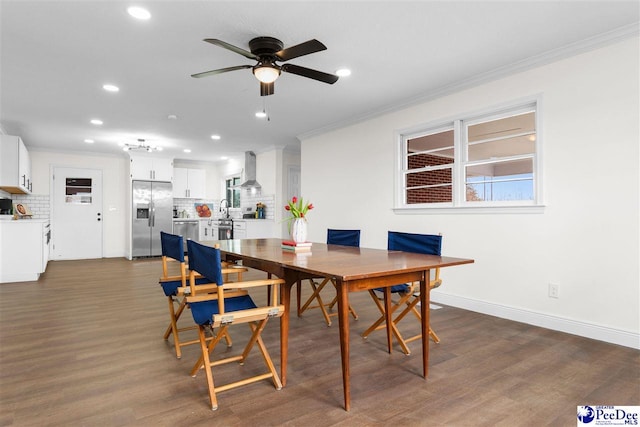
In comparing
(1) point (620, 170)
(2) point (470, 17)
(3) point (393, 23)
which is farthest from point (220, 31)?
(1) point (620, 170)

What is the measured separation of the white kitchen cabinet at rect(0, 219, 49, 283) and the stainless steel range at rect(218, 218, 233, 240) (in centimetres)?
333

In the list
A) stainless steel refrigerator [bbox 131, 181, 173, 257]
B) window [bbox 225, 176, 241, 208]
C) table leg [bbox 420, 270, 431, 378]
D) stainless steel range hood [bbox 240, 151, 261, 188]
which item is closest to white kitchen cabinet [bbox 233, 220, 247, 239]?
stainless steel range hood [bbox 240, 151, 261, 188]

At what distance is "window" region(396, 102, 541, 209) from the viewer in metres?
3.54

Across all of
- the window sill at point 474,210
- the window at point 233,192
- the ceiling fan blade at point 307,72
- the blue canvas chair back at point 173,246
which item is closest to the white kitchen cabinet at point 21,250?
the blue canvas chair back at point 173,246

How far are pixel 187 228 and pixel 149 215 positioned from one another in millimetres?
967

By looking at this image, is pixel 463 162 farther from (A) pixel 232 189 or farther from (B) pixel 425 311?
(A) pixel 232 189

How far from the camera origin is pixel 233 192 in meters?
9.27

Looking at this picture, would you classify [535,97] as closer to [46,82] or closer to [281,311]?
[281,311]

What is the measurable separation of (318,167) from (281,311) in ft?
14.1

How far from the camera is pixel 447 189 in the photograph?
4.32 metres

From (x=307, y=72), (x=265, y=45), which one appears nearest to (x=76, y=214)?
(x=265, y=45)

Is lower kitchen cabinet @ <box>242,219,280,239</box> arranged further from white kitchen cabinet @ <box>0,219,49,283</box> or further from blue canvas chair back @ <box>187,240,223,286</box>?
blue canvas chair back @ <box>187,240,223,286</box>

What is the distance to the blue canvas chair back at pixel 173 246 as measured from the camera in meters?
2.47

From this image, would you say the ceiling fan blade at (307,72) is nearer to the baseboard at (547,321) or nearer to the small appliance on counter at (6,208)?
the baseboard at (547,321)
